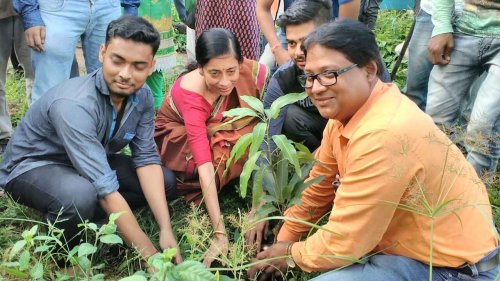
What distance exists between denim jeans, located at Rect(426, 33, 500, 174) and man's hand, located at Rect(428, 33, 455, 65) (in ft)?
0.09

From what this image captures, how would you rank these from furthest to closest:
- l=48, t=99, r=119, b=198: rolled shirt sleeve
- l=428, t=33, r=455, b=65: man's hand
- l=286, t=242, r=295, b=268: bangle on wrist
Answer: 1. l=428, t=33, r=455, b=65: man's hand
2. l=48, t=99, r=119, b=198: rolled shirt sleeve
3. l=286, t=242, r=295, b=268: bangle on wrist

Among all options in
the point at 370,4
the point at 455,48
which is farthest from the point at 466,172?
the point at 370,4

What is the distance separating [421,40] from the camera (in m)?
3.20

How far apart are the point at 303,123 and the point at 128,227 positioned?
48.0 inches

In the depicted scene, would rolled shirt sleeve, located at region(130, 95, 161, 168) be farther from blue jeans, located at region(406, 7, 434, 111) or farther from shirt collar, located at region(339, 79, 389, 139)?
blue jeans, located at region(406, 7, 434, 111)

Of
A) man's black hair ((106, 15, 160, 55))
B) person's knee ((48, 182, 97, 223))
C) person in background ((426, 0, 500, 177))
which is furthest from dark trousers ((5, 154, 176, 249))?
person in background ((426, 0, 500, 177))

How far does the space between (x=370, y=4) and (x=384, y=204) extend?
2327 millimetres

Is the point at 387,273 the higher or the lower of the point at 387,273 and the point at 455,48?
the lower

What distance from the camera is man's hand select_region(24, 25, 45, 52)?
293 cm

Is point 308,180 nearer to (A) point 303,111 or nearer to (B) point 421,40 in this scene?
(A) point 303,111

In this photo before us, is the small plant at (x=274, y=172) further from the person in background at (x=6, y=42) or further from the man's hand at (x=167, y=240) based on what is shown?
the person in background at (x=6, y=42)

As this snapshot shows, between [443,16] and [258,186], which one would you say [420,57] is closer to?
[443,16]

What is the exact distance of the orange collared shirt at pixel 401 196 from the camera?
1.75 m

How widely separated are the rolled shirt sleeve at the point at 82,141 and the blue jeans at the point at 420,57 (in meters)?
1.89
